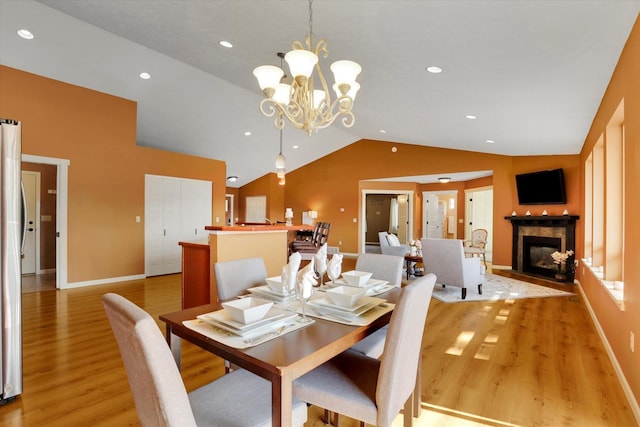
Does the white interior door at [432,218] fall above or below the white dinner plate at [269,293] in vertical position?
above

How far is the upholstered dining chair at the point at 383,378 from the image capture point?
51.8 inches

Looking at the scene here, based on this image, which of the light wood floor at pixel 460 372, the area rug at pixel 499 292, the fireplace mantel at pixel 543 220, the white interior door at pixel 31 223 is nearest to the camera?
the light wood floor at pixel 460 372

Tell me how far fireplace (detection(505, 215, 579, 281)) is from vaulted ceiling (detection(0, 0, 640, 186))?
138cm

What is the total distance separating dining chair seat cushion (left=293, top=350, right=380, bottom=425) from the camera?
137 centimetres

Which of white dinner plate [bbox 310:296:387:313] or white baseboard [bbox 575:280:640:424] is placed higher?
white dinner plate [bbox 310:296:387:313]

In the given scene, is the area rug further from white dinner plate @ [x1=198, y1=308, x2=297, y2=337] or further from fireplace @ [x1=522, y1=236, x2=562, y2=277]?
white dinner plate @ [x1=198, y1=308, x2=297, y2=337]

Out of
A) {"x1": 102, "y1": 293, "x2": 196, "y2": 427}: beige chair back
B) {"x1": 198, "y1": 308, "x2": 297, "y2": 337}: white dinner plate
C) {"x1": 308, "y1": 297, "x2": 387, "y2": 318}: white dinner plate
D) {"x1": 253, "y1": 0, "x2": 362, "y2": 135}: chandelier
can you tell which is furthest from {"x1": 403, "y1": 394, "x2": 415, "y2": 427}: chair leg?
{"x1": 253, "y1": 0, "x2": 362, "y2": 135}: chandelier

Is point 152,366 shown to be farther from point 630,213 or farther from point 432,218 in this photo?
point 432,218

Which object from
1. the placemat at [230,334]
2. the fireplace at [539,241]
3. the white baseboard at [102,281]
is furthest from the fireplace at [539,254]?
the white baseboard at [102,281]

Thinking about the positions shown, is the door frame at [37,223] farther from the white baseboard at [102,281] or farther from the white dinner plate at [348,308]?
the white dinner plate at [348,308]

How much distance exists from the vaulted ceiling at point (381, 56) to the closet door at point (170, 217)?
118 centimetres

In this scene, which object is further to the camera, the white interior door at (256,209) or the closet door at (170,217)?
the white interior door at (256,209)

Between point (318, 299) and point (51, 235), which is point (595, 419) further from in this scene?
point (51, 235)

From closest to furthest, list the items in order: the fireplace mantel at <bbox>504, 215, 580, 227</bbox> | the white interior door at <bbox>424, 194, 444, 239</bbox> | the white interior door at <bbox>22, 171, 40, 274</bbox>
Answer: the fireplace mantel at <bbox>504, 215, 580, 227</bbox>, the white interior door at <bbox>22, 171, 40, 274</bbox>, the white interior door at <bbox>424, 194, 444, 239</bbox>
